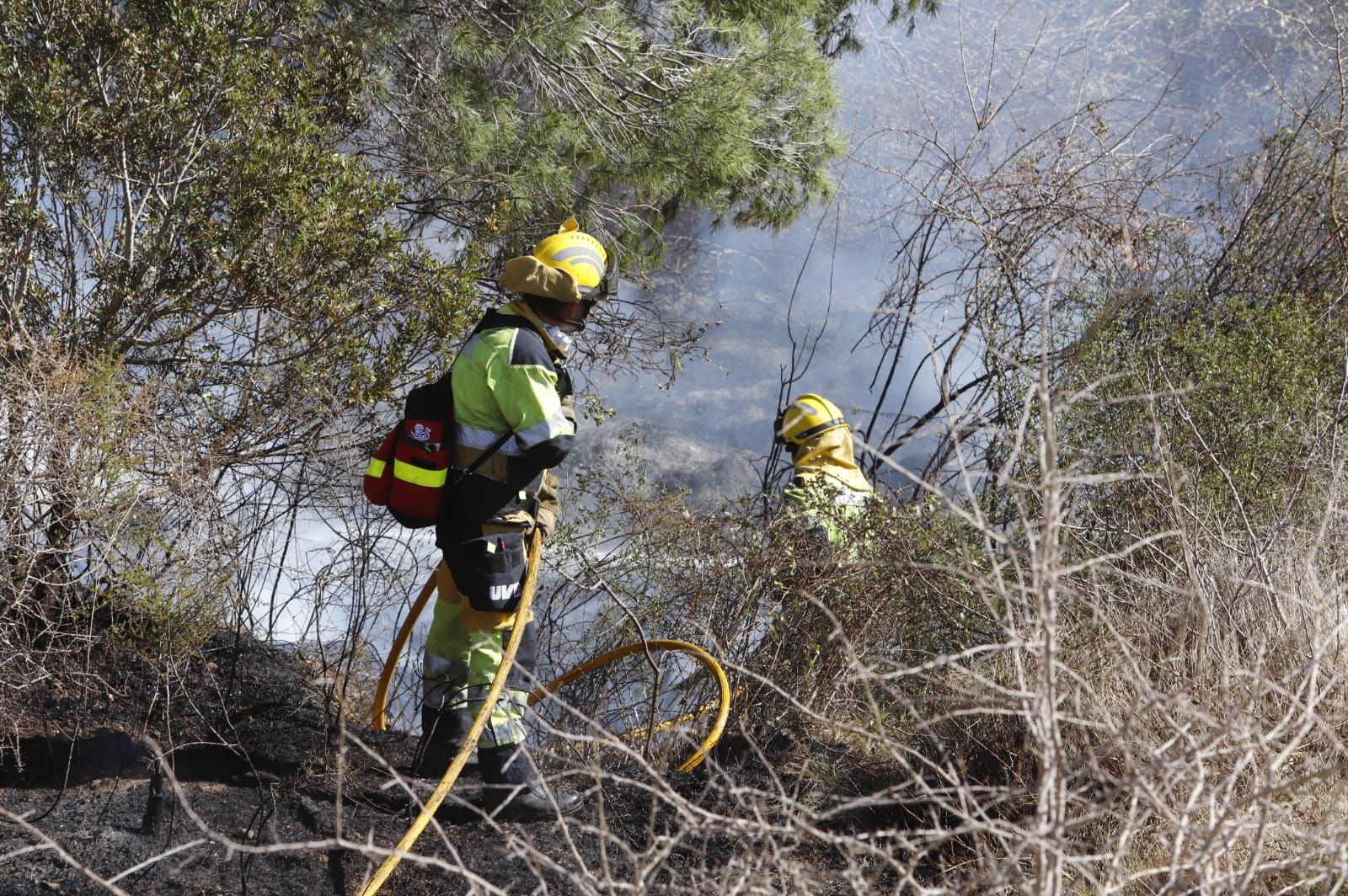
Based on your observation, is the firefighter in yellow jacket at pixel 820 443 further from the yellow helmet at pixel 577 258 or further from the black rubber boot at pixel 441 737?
the black rubber boot at pixel 441 737

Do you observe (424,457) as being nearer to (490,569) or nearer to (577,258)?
(490,569)

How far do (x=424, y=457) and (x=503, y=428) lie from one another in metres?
0.27

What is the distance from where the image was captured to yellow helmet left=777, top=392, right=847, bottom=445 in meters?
6.38

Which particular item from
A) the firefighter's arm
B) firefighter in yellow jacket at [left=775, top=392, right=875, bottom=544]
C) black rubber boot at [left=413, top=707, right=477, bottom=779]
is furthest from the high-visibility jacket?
firefighter in yellow jacket at [left=775, top=392, right=875, bottom=544]

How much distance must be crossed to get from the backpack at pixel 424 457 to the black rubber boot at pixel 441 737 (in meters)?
0.67

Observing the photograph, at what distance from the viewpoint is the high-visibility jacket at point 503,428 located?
3.58 metres

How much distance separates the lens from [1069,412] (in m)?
5.55

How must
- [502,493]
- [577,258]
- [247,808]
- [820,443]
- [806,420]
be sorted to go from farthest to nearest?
[806,420] < [820,443] < [577,258] < [502,493] < [247,808]

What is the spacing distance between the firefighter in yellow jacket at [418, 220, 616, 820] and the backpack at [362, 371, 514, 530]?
0.12 ft

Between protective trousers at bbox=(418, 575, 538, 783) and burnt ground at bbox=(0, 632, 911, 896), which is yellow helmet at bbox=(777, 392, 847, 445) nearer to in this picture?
burnt ground at bbox=(0, 632, 911, 896)

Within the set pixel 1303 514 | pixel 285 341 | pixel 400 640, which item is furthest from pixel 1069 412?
pixel 285 341

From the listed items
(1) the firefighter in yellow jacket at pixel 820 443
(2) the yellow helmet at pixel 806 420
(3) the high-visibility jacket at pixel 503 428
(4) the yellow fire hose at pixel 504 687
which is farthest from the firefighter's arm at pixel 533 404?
(2) the yellow helmet at pixel 806 420

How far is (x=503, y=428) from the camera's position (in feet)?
12.3

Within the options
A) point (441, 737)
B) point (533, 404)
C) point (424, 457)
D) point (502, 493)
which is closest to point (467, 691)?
point (441, 737)
